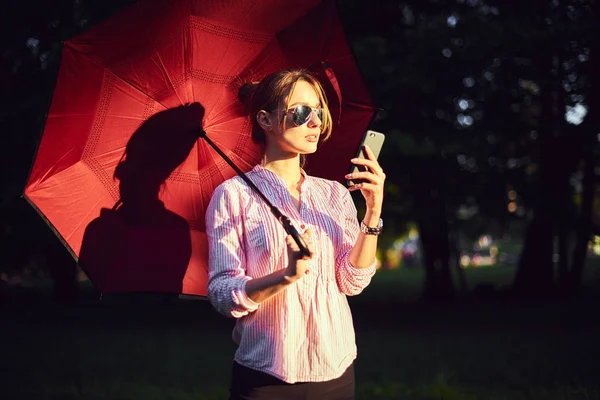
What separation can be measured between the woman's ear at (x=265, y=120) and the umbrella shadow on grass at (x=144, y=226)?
585 millimetres

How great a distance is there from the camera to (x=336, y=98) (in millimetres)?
3885

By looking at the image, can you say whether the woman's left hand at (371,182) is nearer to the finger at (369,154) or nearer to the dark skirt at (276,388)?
the finger at (369,154)

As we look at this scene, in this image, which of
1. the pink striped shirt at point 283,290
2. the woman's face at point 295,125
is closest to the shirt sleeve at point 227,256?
the pink striped shirt at point 283,290

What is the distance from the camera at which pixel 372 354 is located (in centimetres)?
1288

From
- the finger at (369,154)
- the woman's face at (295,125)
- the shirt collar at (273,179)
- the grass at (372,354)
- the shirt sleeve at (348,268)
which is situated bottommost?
the grass at (372,354)

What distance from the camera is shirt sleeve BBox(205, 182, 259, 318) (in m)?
2.96

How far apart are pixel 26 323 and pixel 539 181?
11914 millimetres

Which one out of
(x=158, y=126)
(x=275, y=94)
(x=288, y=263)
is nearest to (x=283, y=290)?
(x=288, y=263)

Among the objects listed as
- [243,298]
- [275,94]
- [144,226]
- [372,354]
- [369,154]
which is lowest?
[372,354]

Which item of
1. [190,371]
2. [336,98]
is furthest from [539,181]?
[336,98]

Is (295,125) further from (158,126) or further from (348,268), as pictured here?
(158,126)

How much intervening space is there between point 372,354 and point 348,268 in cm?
1000

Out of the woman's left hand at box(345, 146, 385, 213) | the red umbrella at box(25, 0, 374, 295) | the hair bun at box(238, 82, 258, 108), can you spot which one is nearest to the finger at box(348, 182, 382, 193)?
the woman's left hand at box(345, 146, 385, 213)

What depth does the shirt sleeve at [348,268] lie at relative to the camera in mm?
3137
